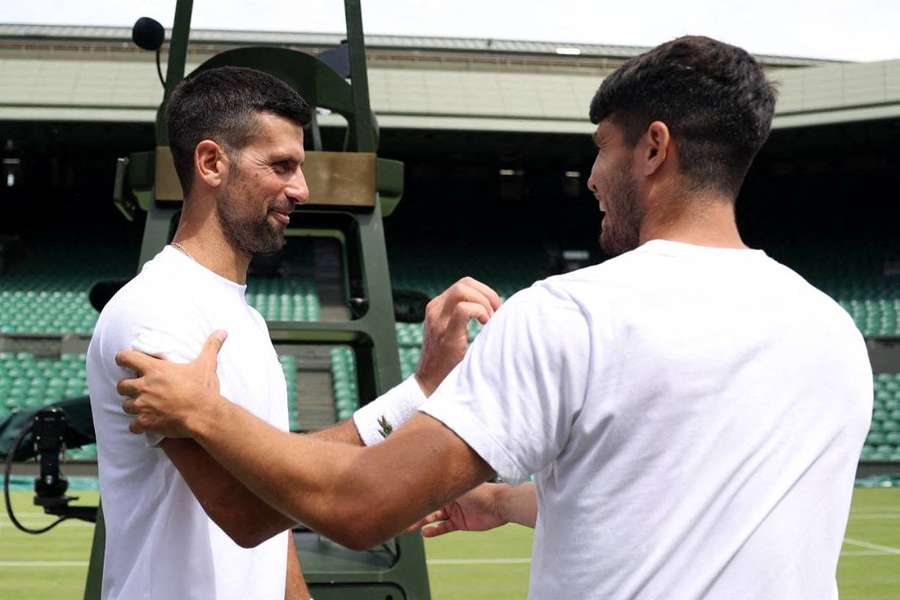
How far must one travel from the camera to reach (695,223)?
170 cm

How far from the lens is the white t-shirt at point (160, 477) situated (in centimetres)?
215

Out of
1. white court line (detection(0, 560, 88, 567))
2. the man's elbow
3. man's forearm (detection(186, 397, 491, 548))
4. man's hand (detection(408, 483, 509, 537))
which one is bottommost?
white court line (detection(0, 560, 88, 567))

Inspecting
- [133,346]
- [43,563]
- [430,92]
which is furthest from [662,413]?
[430,92]

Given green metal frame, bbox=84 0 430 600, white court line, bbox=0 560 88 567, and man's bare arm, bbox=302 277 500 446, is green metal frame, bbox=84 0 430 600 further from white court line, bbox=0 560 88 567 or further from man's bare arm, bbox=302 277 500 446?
white court line, bbox=0 560 88 567

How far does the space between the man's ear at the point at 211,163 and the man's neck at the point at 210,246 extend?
78 mm

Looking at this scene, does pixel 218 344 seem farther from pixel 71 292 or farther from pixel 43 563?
pixel 71 292

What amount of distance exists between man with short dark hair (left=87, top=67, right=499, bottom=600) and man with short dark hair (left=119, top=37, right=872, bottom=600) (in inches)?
16.3

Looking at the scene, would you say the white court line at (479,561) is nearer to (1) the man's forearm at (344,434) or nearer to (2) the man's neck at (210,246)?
(1) the man's forearm at (344,434)

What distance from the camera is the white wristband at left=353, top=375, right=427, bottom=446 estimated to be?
2609 mm

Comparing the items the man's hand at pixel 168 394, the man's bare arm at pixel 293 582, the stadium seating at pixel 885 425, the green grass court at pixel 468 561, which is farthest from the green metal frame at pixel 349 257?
the stadium seating at pixel 885 425

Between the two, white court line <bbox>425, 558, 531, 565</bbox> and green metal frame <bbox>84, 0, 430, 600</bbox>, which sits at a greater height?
green metal frame <bbox>84, 0, 430, 600</bbox>

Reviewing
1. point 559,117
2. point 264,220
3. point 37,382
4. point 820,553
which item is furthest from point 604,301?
point 559,117

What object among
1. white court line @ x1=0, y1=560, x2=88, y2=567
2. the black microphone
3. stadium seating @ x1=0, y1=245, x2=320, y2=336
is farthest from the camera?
Answer: stadium seating @ x1=0, y1=245, x2=320, y2=336

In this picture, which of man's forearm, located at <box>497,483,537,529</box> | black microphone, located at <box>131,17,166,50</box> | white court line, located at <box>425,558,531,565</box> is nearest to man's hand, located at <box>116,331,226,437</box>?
man's forearm, located at <box>497,483,537,529</box>
